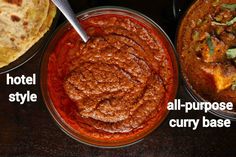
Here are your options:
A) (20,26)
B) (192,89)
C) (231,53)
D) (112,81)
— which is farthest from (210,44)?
(20,26)

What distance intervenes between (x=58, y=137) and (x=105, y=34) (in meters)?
0.56

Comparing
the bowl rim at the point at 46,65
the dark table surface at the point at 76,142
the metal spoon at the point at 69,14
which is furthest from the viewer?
the dark table surface at the point at 76,142

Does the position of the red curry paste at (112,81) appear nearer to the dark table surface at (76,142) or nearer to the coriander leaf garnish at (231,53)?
the dark table surface at (76,142)

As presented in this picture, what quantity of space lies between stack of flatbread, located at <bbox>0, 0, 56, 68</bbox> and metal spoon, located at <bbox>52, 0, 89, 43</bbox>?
0.55 ft

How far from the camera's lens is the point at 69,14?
2.48 m

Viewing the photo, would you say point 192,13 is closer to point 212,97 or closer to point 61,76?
point 212,97

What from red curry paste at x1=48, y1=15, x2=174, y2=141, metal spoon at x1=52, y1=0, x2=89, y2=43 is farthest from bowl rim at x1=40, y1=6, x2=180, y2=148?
metal spoon at x1=52, y1=0, x2=89, y2=43

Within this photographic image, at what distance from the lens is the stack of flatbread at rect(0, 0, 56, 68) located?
100 inches

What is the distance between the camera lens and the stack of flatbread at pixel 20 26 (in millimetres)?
2551

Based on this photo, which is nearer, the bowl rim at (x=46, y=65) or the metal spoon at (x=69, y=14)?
the metal spoon at (x=69, y=14)

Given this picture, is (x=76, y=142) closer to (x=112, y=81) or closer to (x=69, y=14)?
(x=112, y=81)

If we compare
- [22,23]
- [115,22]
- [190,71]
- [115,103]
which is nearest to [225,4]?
[190,71]

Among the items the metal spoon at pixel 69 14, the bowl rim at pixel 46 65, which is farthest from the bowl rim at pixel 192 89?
the metal spoon at pixel 69 14

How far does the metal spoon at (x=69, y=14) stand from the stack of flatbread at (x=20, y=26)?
17cm
